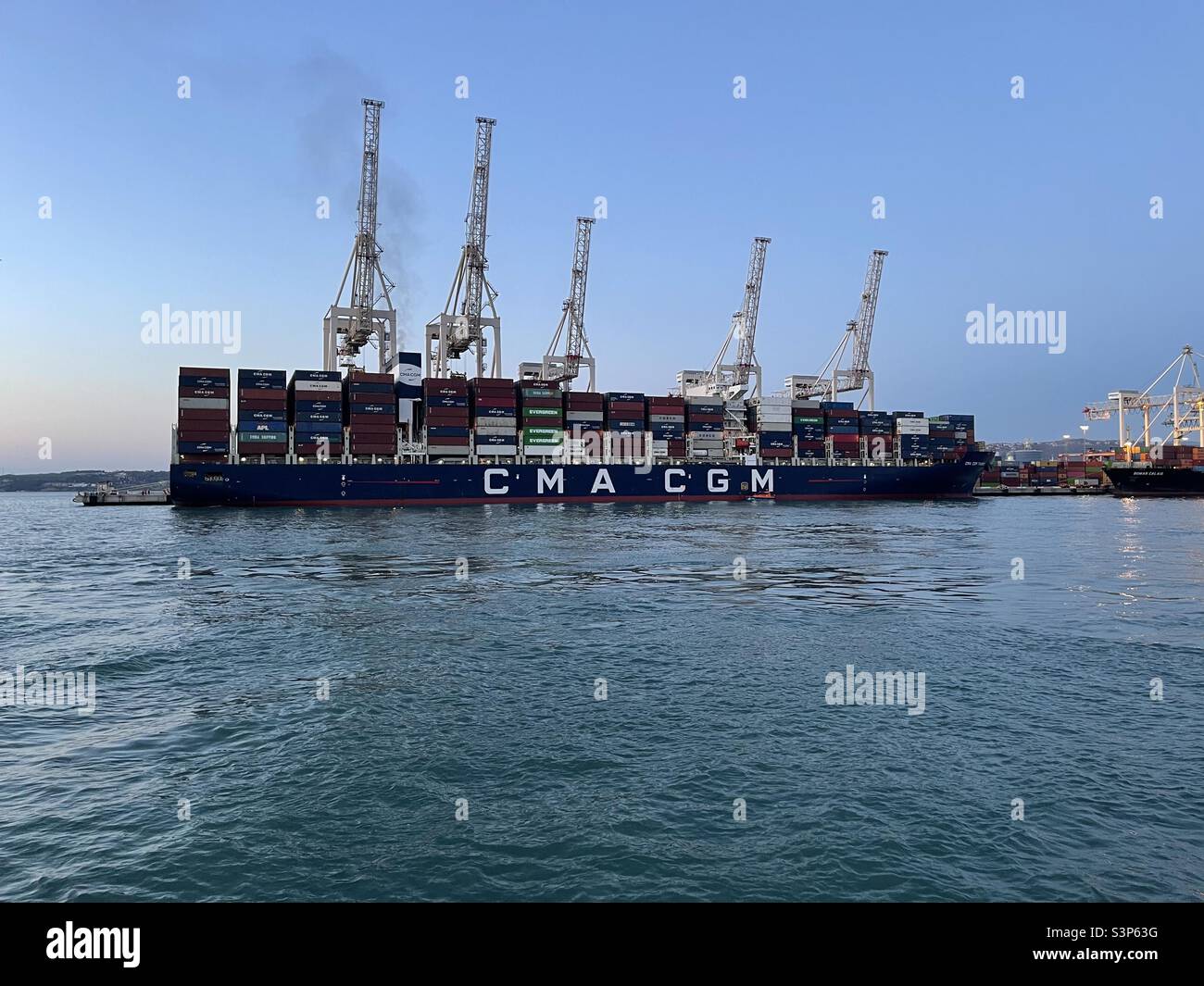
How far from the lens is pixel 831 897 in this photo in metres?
6.30

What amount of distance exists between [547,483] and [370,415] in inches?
809

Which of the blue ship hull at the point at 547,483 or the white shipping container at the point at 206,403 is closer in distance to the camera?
the white shipping container at the point at 206,403

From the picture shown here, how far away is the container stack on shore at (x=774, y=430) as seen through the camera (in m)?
89.8

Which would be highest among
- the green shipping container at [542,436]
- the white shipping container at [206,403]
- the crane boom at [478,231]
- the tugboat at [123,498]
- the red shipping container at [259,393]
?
the crane boom at [478,231]

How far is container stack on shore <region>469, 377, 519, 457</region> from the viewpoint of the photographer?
3051 inches

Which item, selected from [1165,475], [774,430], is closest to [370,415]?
[774,430]

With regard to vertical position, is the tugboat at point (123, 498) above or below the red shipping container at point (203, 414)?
below

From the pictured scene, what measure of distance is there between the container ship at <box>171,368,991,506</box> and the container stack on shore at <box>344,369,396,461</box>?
138mm

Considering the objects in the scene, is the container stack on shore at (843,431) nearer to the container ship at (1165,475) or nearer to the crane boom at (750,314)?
the crane boom at (750,314)

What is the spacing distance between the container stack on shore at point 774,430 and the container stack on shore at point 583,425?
71.9 ft

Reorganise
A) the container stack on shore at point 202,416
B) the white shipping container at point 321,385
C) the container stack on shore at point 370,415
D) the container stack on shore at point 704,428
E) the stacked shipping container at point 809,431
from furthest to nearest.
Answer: the stacked shipping container at point 809,431 → the container stack on shore at point 704,428 → the container stack on shore at point 370,415 → the white shipping container at point 321,385 → the container stack on shore at point 202,416

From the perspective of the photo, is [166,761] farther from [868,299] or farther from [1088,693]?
[868,299]

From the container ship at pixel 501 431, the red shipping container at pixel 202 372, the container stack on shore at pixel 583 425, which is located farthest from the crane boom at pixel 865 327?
the red shipping container at pixel 202 372

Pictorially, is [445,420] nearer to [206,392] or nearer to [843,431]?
[206,392]
